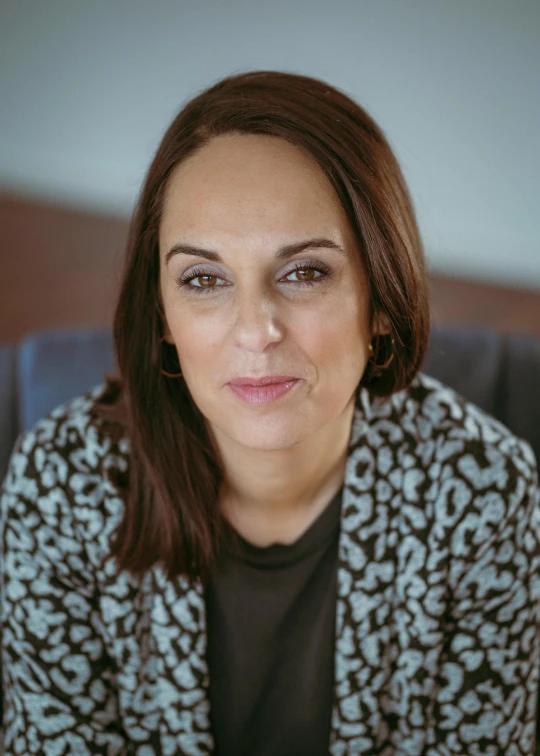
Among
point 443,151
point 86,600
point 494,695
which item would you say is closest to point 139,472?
point 86,600

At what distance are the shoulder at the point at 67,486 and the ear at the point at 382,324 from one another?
400 mm

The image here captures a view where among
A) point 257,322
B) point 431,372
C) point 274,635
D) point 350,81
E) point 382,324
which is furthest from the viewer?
point 350,81

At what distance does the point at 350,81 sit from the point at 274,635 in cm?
183

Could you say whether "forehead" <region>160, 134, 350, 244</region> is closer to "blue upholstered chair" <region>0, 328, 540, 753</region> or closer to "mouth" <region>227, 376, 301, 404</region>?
"mouth" <region>227, 376, 301, 404</region>

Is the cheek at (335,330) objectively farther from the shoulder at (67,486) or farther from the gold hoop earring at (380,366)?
the shoulder at (67,486)

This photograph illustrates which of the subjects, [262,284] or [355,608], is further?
[355,608]

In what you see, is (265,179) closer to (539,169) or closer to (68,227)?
(539,169)

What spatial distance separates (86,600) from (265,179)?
0.64m

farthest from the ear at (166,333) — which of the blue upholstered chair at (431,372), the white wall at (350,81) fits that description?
the white wall at (350,81)

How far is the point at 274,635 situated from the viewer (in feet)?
4.08

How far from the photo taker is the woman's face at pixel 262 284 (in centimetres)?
99

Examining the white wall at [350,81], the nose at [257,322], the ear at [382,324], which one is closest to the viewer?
the nose at [257,322]

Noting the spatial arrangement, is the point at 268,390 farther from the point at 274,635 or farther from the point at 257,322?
the point at 274,635

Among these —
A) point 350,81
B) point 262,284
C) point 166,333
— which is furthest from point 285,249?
point 350,81
